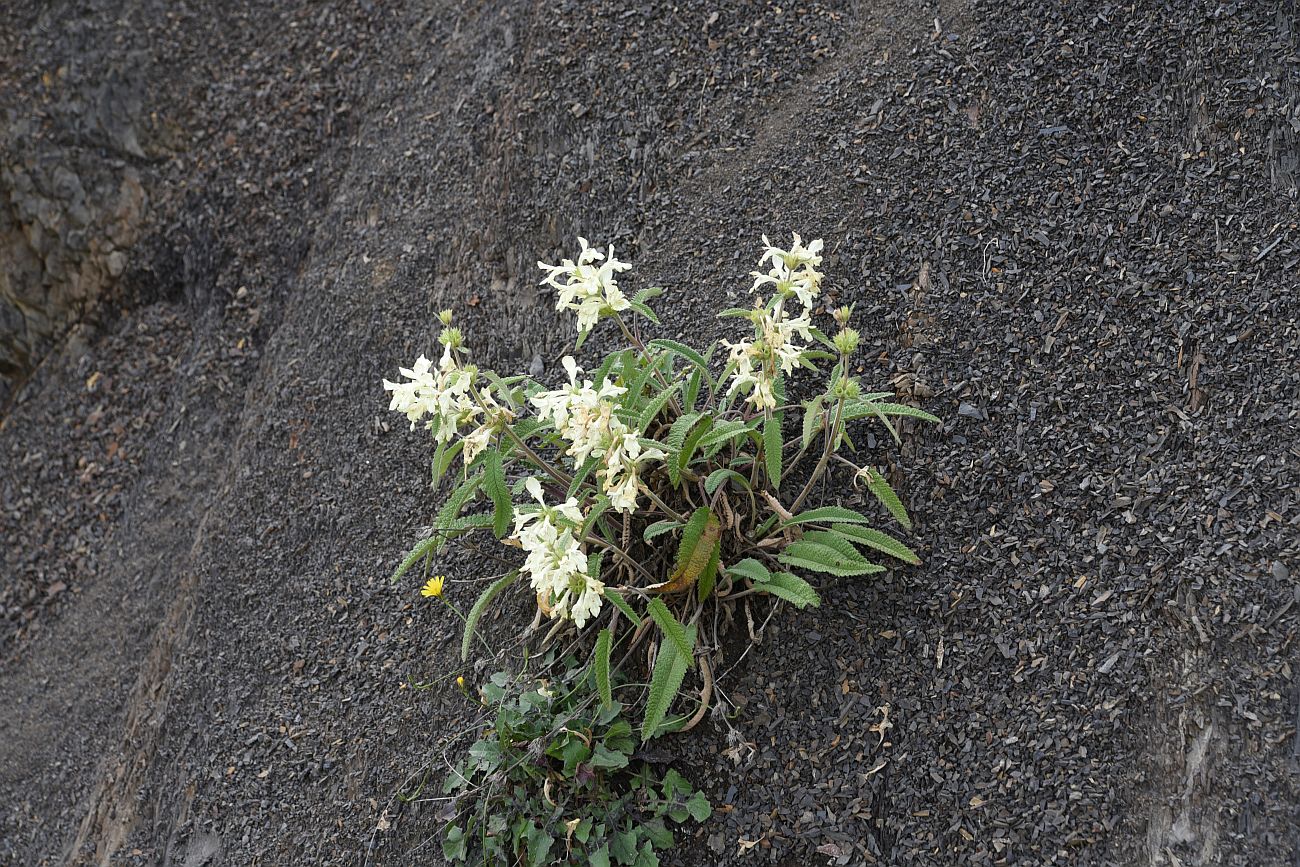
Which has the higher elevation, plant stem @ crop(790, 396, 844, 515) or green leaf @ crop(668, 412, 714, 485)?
green leaf @ crop(668, 412, 714, 485)

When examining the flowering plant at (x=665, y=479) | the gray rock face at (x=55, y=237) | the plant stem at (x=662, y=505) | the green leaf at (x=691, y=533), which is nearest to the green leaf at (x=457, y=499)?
the flowering plant at (x=665, y=479)

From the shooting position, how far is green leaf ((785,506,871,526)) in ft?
8.86

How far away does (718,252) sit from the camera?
11.9 feet

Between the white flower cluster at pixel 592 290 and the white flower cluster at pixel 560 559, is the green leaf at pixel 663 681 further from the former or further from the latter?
the white flower cluster at pixel 592 290

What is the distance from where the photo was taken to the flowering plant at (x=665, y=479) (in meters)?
2.38

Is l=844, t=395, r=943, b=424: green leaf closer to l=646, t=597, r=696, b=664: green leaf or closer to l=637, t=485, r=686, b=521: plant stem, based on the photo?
l=637, t=485, r=686, b=521: plant stem

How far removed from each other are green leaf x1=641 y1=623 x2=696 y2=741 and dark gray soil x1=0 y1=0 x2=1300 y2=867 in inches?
10.0

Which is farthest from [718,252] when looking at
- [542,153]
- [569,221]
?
[542,153]

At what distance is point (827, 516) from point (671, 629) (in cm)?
52

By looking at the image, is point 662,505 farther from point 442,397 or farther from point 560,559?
point 442,397

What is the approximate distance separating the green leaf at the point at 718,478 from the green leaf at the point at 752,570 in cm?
21

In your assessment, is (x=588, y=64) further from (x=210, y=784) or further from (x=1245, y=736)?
(x=1245, y=736)

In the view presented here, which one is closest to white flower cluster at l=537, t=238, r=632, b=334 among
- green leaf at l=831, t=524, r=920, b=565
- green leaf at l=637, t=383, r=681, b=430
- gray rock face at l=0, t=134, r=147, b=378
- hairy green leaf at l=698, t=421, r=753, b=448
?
green leaf at l=637, t=383, r=681, b=430

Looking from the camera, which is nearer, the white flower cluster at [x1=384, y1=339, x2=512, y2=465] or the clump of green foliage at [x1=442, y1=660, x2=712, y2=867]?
the white flower cluster at [x1=384, y1=339, x2=512, y2=465]
